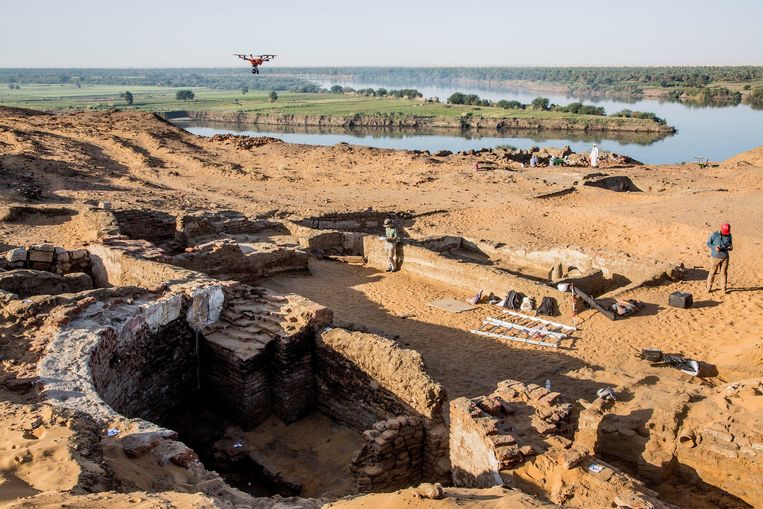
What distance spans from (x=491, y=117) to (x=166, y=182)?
51988 mm

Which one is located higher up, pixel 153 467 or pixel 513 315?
pixel 153 467

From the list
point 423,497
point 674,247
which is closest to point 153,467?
point 423,497

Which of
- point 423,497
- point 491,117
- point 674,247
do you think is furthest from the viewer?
point 491,117

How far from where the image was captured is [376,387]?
8617 millimetres

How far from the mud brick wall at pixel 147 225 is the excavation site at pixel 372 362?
0.06m

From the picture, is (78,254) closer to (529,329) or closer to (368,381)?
(368,381)

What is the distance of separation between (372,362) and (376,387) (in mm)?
341

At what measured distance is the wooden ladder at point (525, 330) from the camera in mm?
11886

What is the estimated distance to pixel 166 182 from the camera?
26.8m

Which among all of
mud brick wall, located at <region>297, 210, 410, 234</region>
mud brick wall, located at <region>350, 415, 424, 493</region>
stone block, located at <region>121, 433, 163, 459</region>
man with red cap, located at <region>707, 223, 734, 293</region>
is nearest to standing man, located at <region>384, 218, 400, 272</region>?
mud brick wall, located at <region>297, 210, 410, 234</region>

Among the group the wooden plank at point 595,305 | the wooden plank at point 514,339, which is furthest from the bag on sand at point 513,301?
the wooden plank at point 514,339

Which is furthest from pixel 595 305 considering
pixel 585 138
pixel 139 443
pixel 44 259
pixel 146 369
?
pixel 585 138

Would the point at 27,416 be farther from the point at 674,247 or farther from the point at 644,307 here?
the point at 674,247

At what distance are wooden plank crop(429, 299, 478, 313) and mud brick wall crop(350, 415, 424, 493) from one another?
5.92 metres
